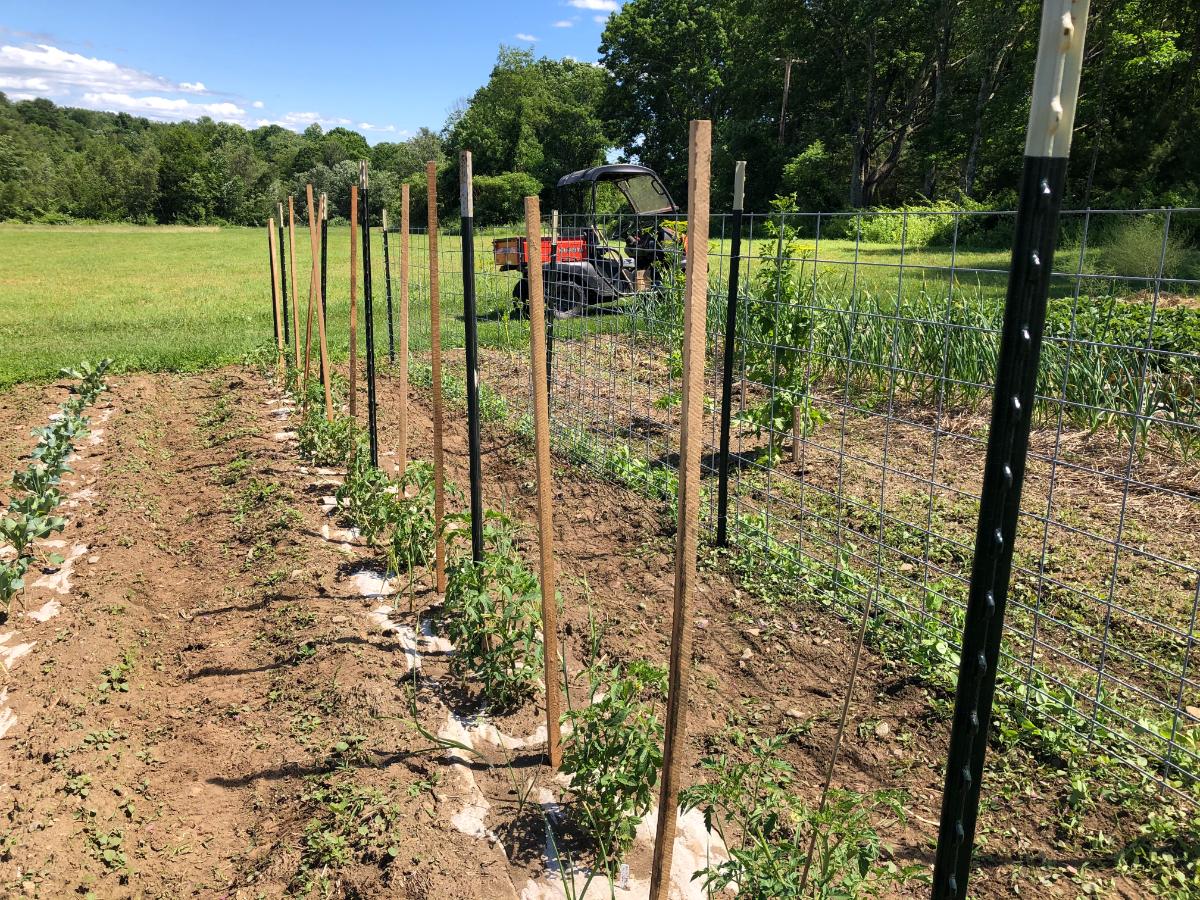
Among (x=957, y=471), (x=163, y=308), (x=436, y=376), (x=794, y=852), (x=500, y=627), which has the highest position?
(x=436, y=376)

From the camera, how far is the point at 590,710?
234 centimetres

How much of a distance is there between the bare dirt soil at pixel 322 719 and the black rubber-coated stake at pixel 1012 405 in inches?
48.1

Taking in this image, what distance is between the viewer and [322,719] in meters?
3.02

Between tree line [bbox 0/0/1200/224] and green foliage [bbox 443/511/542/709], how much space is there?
21.1 m

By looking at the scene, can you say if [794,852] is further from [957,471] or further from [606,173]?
[606,173]

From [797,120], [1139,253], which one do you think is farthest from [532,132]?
[1139,253]

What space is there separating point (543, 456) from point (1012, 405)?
5.45 feet

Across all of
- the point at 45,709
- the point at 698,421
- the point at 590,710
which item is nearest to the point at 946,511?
the point at 590,710

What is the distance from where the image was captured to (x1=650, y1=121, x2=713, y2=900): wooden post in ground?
1.60 metres

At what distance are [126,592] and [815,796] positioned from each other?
3488 millimetres

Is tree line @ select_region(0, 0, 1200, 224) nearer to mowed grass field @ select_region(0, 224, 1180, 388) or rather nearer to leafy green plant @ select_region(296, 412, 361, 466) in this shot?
mowed grass field @ select_region(0, 224, 1180, 388)

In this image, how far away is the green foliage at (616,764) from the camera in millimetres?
2215

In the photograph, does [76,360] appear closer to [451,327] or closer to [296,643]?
[451,327]

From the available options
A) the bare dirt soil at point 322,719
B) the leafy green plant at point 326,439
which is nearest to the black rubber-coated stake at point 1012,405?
the bare dirt soil at point 322,719
